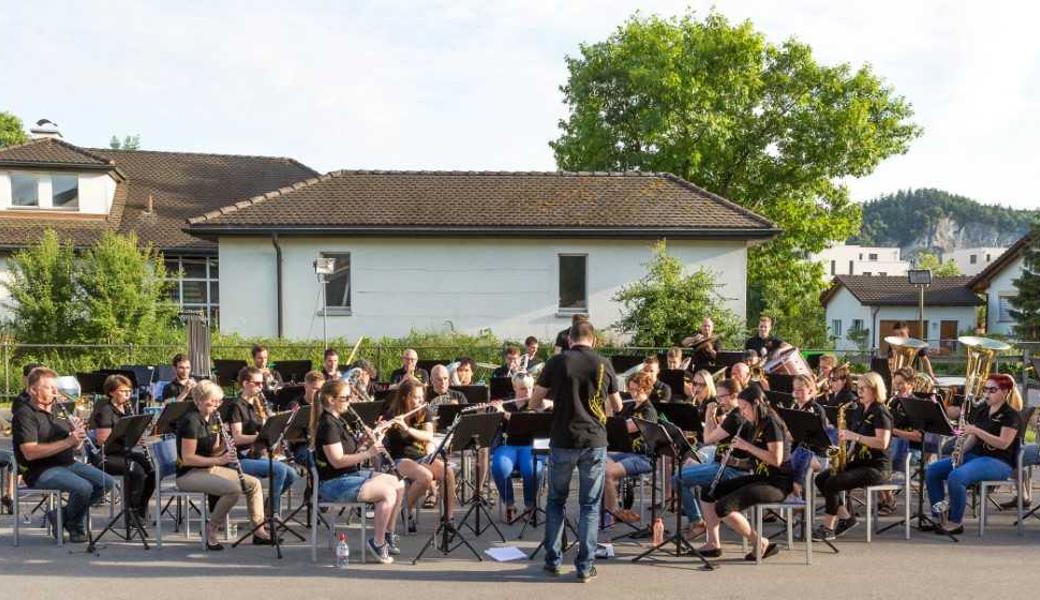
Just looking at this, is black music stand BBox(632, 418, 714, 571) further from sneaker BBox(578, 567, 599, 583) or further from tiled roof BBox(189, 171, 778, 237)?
tiled roof BBox(189, 171, 778, 237)

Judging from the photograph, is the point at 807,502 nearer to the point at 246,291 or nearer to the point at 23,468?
the point at 23,468

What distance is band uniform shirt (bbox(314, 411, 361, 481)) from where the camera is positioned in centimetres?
792

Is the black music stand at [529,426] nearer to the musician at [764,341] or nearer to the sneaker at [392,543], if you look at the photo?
the sneaker at [392,543]

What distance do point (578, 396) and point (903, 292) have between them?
2166 inches

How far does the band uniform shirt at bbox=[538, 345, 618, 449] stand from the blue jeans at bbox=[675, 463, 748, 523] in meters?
1.28

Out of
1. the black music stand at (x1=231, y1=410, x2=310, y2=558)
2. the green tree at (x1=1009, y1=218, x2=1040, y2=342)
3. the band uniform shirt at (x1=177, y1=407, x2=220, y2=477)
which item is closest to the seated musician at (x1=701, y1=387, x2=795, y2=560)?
the black music stand at (x1=231, y1=410, x2=310, y2=558)

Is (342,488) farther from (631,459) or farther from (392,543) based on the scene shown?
(631,459)

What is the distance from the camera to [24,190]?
94.6 ft

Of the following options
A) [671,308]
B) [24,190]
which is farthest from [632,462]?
[24,190]

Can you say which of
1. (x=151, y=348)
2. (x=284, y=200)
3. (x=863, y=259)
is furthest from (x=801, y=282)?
(x=863, y=259)

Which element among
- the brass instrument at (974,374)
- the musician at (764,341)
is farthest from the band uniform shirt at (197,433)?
the musician at (764,341)

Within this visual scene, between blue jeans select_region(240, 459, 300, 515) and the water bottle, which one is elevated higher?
blue jeans select_region(240, 459, 300, 515)

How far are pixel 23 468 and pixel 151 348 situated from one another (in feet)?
35.7

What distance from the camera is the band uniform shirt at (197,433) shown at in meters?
8.20
